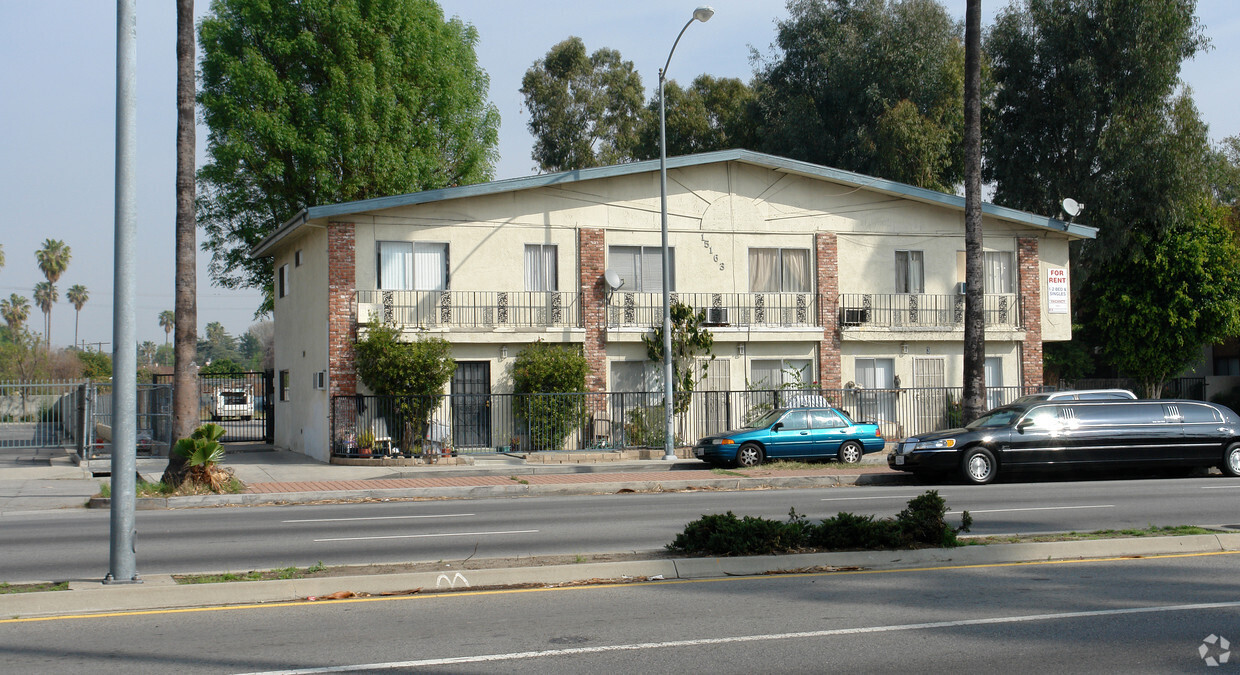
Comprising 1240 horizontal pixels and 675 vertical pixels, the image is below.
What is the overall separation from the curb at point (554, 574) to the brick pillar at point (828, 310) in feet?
58.4

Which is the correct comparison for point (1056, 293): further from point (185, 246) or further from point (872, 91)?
point (185, 246)

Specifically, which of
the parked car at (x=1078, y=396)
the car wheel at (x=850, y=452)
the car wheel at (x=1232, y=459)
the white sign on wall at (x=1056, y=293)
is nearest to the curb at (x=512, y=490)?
the car wheel at (x=850, y=452)

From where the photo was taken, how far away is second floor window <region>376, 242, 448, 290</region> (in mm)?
25344

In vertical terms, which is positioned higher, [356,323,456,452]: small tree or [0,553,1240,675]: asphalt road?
[356,323,456,452]: small tree

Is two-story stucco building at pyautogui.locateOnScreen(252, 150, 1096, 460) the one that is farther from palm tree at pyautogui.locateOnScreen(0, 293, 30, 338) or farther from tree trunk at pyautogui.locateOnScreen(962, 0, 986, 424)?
palm tree at pyautogui.locateOnScreen(0, 293, 30, 338)

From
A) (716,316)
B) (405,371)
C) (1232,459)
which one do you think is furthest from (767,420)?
(1232,459)

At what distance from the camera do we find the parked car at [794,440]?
21891 millimetres

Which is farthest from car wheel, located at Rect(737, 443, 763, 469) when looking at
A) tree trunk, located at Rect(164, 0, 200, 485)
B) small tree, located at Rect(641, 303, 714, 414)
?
tree trunk, located at Rect(164, 0, 200, 485)

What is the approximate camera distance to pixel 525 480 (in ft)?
65.1

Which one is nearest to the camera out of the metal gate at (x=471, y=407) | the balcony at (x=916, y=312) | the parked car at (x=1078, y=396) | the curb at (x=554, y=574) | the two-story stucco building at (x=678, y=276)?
the curb at (x=554, y=574)

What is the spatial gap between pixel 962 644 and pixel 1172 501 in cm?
1021

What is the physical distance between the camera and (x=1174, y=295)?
1389 inches

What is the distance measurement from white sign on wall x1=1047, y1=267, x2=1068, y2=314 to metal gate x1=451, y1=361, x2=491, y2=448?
16.8m

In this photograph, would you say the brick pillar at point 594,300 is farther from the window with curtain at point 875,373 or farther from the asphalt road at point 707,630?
the asphalt road at point 707,630
